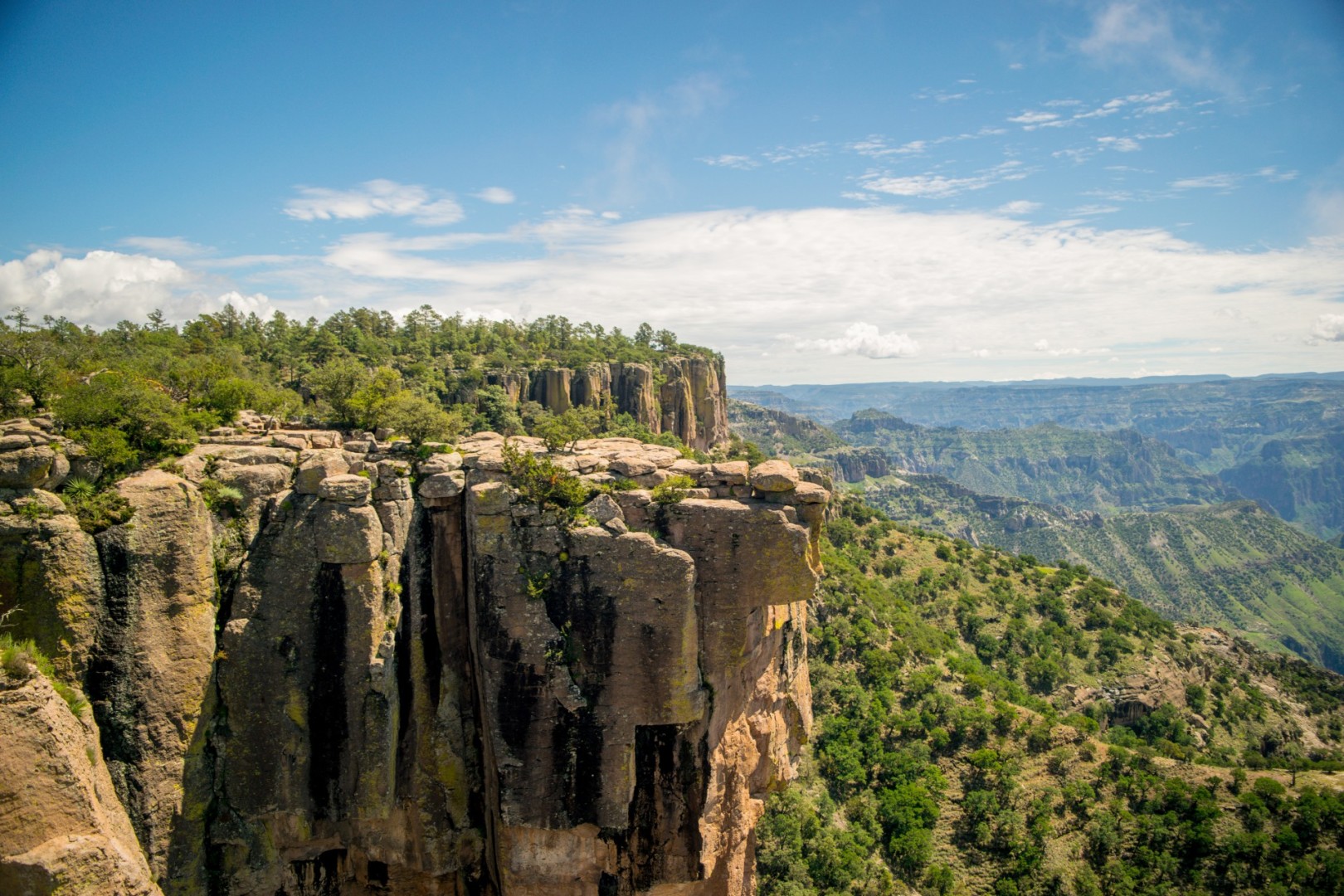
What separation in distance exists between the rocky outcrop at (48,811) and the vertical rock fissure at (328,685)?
21.0 feet

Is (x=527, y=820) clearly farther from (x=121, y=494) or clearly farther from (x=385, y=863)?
(x=121, y=494)

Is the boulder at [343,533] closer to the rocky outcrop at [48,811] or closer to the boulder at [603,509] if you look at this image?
the boulder at [603,509]

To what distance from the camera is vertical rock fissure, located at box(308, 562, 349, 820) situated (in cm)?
2164

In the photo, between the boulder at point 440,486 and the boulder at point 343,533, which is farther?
the boulder at point 440,486

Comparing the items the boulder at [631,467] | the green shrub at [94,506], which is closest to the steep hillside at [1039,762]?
the boulder at [631,467]

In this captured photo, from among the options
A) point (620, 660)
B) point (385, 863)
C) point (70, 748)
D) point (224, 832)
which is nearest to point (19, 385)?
point (70, 748)

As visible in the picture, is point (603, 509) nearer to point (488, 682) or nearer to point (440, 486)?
point (440, 486)

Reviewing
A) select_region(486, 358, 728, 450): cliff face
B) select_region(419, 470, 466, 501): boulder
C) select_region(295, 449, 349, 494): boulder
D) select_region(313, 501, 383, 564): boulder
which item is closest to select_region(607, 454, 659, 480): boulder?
select_region(419, 470, 466, 501): boulder

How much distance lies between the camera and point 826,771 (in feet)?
164

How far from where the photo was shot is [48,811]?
14.0 m

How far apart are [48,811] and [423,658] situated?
10.5m

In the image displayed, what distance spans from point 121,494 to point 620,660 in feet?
52.4

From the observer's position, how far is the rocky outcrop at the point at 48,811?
1320 cm

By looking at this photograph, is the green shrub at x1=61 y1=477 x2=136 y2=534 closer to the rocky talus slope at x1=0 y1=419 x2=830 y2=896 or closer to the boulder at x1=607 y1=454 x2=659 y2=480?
the rocky talus slope at x1=0 y1=419 x2=830 y2=896
